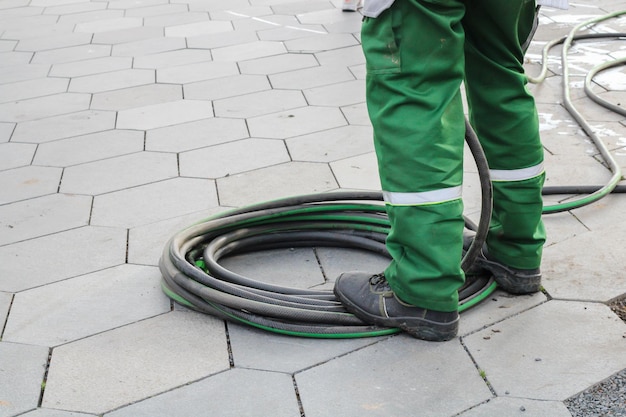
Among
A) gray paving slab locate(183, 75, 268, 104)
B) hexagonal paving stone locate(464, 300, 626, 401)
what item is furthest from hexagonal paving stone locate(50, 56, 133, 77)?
hexagonal paving stone locate(464, 300, 626, 401)

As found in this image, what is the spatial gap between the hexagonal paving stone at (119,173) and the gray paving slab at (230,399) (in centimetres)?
157

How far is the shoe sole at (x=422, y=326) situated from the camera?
2504mm

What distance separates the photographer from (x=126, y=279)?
9.80 feet

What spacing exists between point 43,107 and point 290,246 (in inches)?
93.1

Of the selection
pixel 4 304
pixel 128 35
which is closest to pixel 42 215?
pixel 4 304

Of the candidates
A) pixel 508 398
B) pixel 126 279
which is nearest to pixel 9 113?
pixel 126 279

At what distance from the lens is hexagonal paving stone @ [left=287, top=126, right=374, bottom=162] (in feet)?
12.9

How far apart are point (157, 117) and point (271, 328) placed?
7.37ft

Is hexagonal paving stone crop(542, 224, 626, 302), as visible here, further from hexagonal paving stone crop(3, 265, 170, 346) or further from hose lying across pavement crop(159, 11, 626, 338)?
hexagonal paving stone crop(3, 265, 170, 346)

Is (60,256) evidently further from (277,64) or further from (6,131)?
(277,64)

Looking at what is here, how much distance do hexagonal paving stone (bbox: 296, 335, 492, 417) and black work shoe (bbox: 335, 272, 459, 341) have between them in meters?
0.05

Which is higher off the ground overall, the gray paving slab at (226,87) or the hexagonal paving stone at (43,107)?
the hexagonal paving stone at (43,107)

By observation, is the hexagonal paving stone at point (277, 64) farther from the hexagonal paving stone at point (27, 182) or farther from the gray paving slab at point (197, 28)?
the hexagonal paving stone at point (27, 182)

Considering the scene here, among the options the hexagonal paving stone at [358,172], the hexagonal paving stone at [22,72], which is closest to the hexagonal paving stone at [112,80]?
the hexagonal paving stone at [22,72]
